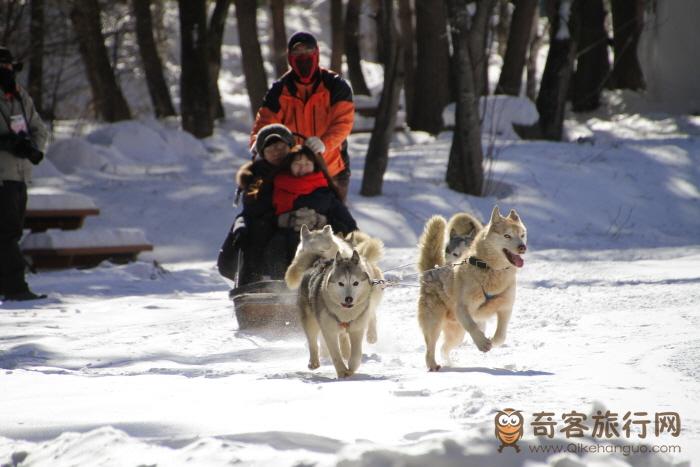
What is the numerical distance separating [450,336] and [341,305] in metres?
0.90

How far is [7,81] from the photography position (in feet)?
33.0

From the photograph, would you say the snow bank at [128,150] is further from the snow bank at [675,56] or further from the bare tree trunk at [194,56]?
the snow bank at [675,56]

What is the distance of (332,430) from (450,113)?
55.5 ft

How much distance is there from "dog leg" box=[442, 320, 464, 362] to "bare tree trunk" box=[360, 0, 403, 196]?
30.0ft

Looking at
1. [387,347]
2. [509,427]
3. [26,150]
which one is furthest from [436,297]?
[26,150]

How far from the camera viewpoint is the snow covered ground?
400 centimetres

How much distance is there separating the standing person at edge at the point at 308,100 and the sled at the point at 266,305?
45.1 inches

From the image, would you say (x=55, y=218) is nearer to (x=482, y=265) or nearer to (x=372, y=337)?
(x=372, y=337)

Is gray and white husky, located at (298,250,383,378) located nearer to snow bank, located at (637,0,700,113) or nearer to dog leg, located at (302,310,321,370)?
dog leg, located at (302,310,321,370)

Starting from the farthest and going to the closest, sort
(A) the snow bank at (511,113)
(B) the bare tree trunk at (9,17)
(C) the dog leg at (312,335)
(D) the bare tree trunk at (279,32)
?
(D) the bare tree trunk at (279,32)
(A) the snow bank at (511,113)
(B) the bare tree trunk at (9,17)
(C) the dog leg at (312,335)

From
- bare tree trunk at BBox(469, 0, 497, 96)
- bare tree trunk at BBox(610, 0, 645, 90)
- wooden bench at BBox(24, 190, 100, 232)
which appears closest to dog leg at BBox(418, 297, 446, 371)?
wooden bench at BBox(24, 190, 100, 232)

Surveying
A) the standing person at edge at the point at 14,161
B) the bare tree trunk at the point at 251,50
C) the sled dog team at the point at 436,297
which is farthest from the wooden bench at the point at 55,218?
the bare tree trunk at the point at 251,50

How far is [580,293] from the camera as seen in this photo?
9320 mm

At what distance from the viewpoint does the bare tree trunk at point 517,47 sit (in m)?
21.2
